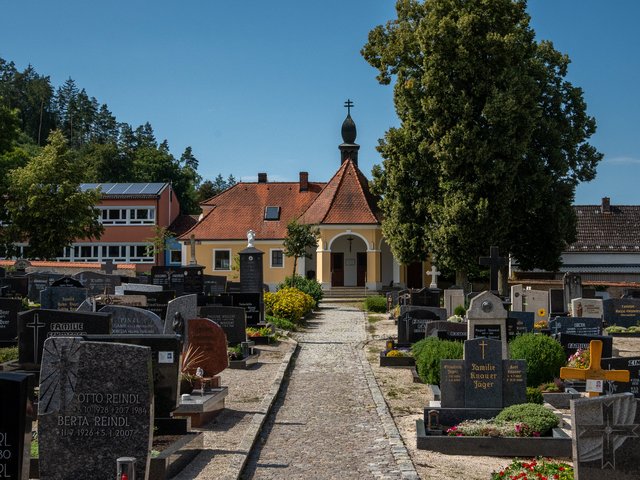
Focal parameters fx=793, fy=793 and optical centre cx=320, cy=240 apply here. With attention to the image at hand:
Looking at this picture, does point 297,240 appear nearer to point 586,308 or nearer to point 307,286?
point 307,286

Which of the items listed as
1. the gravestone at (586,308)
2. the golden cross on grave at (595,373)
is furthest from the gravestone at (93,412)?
the gravestone at (586,308)

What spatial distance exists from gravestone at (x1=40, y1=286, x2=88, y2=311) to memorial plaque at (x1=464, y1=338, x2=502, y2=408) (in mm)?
9756

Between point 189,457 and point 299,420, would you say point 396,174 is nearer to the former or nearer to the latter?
point 299,420

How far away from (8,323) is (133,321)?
6.32 meters

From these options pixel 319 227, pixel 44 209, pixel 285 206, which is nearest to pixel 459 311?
pixel 319 227

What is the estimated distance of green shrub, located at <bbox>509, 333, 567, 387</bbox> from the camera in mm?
14102

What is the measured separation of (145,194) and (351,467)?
46.5m

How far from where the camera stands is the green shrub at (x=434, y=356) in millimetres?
14398

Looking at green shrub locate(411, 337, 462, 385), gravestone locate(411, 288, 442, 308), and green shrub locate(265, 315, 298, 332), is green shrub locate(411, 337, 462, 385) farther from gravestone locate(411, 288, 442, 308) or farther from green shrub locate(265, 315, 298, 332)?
gravestone locate(411, 288, 442, 308)

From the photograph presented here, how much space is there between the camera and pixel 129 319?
492 inches

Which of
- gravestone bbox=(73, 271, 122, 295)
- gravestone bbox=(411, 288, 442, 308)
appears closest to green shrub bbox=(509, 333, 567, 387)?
gravestone bbox=(411, 288, 442, 308)

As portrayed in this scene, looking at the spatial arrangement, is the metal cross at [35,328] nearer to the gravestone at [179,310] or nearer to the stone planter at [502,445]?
the gravestone at [179,310]

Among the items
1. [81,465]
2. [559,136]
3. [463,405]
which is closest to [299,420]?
[463,405]

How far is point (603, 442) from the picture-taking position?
671 cm
